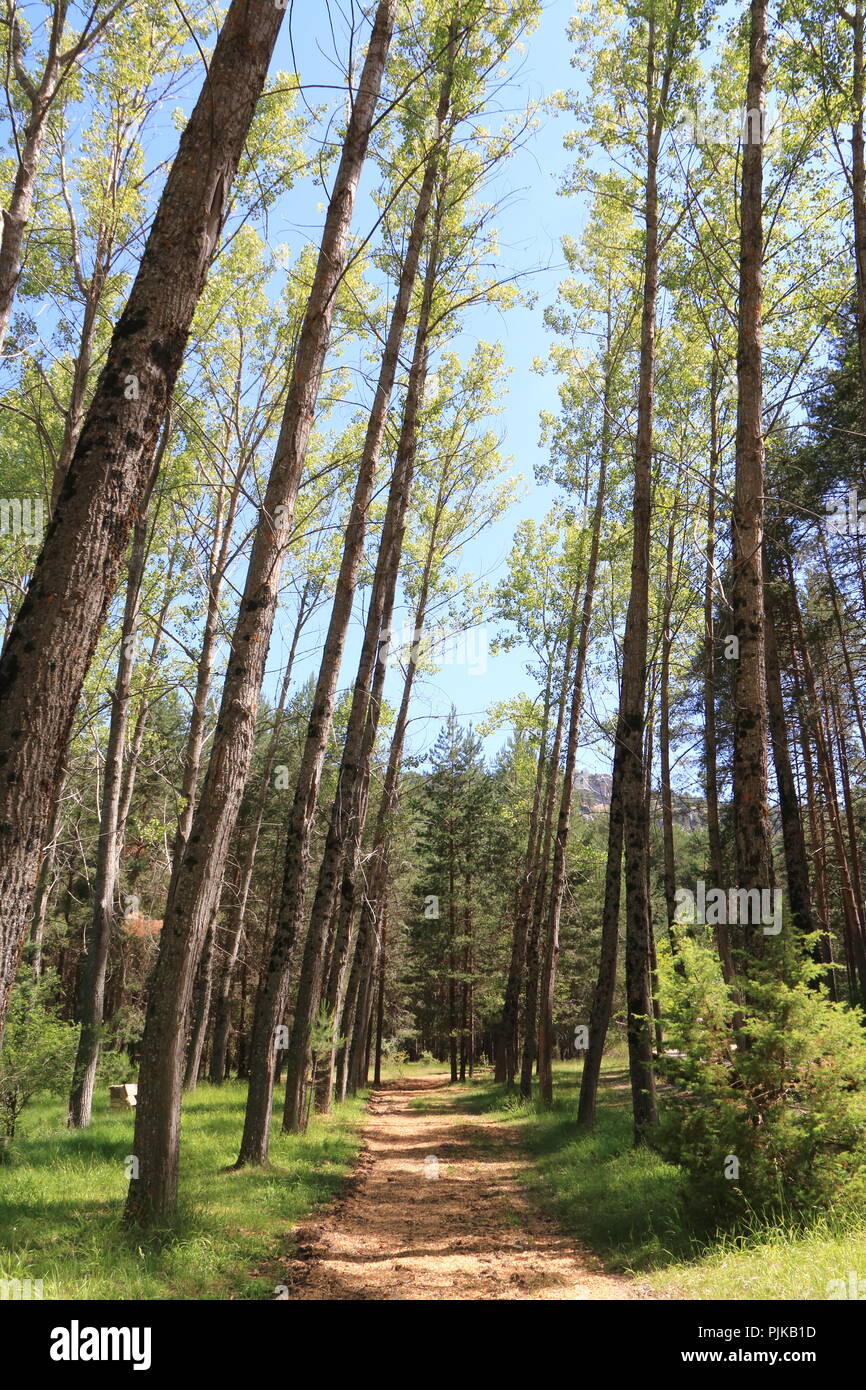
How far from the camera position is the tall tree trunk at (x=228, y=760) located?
6.13m

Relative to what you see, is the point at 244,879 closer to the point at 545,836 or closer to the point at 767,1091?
the point at 545,836

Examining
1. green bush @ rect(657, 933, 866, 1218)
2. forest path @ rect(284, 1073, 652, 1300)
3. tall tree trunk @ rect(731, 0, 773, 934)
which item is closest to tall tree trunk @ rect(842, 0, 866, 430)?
tall tree trunk @ rect(731, 0, 773, 934)

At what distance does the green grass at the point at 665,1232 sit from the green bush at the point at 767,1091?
0.87 feet

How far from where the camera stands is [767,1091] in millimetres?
6164

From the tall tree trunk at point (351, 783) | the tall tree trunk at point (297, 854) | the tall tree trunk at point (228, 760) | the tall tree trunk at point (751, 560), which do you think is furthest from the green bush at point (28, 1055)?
the tall tree trunk at point (751, 560)

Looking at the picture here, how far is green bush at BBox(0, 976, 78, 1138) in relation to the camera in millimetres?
8914

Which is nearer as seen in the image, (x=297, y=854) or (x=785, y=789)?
(x=297, y=854)

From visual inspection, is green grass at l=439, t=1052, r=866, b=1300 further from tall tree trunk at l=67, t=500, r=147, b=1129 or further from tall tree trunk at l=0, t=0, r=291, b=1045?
tall tree trunk at l=67, t=500, r=147, b=1129

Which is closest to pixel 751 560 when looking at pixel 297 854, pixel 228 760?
pixel 228 760

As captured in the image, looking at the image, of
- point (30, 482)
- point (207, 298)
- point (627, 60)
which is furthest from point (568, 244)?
point (30, 482)

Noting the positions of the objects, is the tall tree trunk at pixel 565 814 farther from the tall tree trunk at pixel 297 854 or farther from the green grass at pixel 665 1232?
the tall tree trunk at pixel 297 854

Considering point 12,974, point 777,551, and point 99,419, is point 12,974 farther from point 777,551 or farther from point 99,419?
point 777,551

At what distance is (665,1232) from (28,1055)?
21.9ft

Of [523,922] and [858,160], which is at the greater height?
[858,160]
